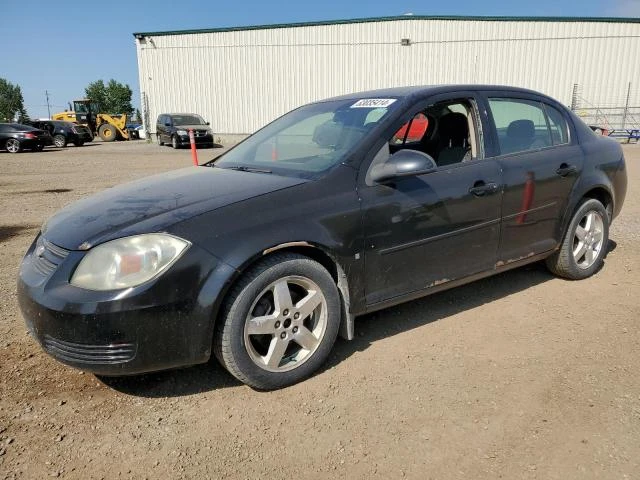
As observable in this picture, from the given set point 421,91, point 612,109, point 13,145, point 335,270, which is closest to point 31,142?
point 13,145

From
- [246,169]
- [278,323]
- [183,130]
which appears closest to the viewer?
[278,323]

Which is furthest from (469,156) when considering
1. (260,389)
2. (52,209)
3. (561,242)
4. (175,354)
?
(52,209)

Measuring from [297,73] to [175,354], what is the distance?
2740cm

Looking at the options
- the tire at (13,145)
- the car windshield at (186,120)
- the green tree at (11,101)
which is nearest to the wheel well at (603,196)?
the car windshield at (186,120)

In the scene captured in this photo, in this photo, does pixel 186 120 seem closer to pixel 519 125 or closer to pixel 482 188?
pixel 519 125

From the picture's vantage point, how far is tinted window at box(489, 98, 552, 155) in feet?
12.1

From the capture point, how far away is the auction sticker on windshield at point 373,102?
337cm

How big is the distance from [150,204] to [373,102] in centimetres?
164

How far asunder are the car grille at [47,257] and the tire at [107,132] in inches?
1400

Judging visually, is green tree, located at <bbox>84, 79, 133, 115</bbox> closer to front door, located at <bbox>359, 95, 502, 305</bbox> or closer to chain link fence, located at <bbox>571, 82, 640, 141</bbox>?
chain link fence, located at <bbox>571, 82, 640, 141</bbox>

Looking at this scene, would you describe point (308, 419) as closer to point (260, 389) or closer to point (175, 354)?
point (260, 389)

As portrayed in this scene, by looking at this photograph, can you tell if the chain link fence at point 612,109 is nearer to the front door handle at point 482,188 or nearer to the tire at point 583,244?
the tire at point 583,244

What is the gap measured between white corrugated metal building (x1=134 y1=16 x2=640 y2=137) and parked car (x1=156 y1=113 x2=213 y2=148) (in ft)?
16.6

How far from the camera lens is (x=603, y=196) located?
174 inches
